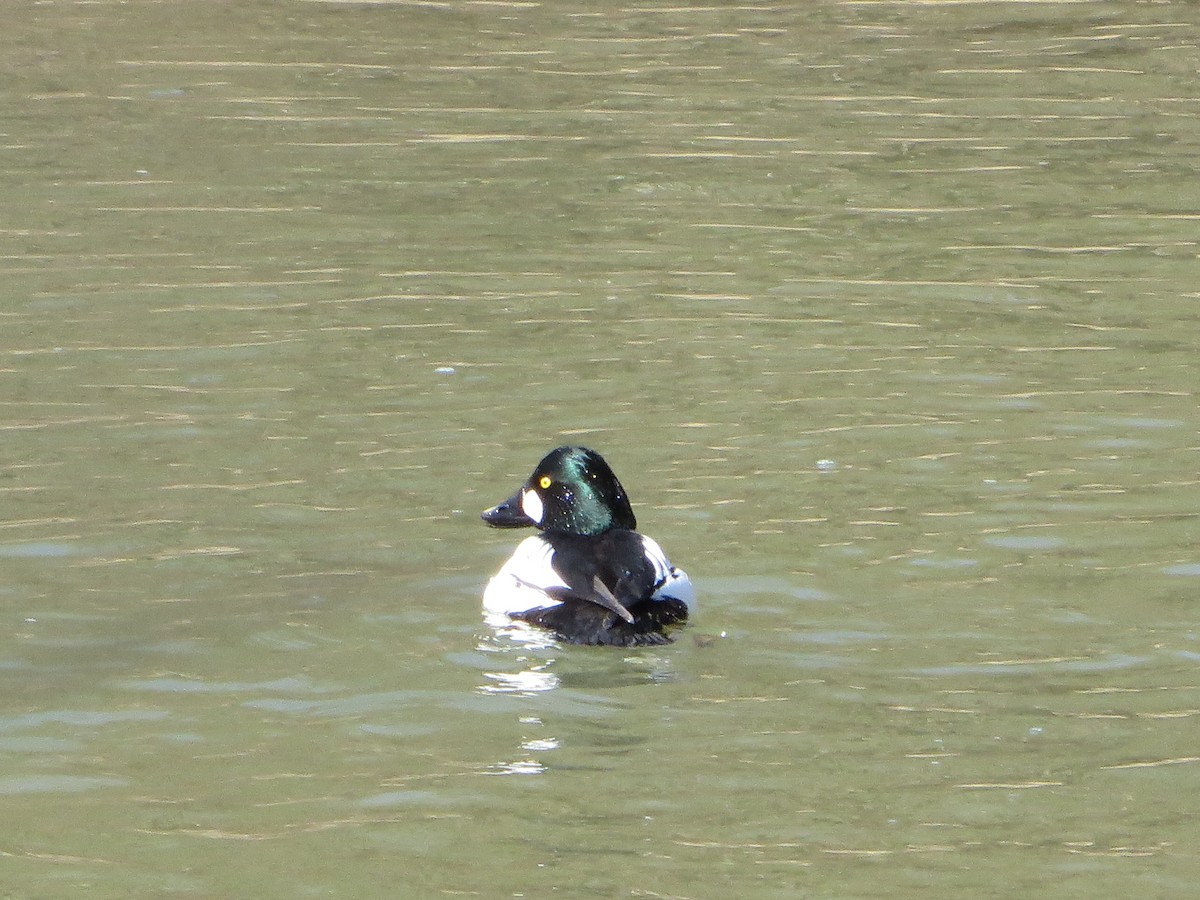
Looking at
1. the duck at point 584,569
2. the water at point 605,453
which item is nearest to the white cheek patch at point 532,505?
the duck at point 584,569

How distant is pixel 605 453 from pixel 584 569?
1.96m

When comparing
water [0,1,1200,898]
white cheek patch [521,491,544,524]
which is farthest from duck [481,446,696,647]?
water [0,1,1200,898]

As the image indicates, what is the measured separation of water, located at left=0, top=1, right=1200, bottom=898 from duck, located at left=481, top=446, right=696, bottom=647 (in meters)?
0.15

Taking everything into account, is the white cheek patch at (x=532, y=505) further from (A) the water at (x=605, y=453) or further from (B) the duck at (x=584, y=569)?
(A) the water at (x=605, y=453)

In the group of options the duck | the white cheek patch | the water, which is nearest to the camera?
the water

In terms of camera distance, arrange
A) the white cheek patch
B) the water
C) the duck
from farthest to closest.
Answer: the white cheek patch → the duck → the water

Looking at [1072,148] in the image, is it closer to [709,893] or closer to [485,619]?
[485,619]

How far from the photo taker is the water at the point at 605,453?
19.1 feet

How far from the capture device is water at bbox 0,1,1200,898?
581 cm

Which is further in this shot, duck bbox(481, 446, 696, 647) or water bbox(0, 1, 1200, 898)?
duck bbox(481, 446, 696, 647)

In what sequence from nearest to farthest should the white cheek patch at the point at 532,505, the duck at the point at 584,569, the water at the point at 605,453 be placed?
the water at the point at 605,453
the duck at the point at 584,569
the white cheek patch at the point at 532,505

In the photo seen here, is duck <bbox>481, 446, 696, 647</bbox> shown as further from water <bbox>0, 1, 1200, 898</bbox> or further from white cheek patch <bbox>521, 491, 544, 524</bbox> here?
water <bbox>0, 1, 1200, 898</bbox>

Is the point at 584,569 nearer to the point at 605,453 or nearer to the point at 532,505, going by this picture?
the point at 532,505

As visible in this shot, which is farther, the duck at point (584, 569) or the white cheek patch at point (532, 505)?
the white cheek patch at point (532, 505)
